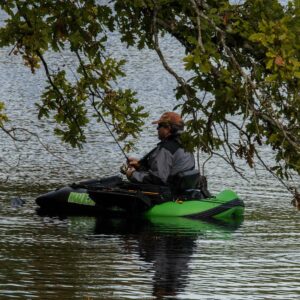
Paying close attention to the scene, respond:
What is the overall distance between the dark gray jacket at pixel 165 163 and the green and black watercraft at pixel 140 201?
0.48ft

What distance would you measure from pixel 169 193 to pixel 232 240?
7.96 ft

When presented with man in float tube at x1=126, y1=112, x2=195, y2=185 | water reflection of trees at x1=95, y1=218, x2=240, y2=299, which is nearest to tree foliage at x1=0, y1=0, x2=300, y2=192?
water reflection of trees at x1=95, y1=218, x2=240, y2=299

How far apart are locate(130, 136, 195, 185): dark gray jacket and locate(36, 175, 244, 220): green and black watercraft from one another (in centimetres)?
15

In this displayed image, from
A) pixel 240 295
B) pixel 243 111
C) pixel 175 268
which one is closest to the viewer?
pixel 243 111

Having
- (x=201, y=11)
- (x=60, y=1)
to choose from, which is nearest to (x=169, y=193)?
(x=60, y=1)

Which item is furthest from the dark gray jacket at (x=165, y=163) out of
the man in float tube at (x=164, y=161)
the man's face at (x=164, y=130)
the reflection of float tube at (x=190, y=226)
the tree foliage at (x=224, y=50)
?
the tree foliage at (x=224, y=50)

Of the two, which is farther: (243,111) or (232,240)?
(232,240)

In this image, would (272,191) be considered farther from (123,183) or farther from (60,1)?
(60,1)

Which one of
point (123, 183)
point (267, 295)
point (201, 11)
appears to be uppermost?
point (201, 11)

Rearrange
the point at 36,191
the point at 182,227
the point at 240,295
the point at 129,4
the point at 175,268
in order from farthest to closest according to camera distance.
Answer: the point at 36,191, the point at 182,227, the point at 175,268, the point at 240,295, the point at 129,4

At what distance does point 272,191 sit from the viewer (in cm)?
2233

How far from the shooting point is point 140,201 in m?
19.2

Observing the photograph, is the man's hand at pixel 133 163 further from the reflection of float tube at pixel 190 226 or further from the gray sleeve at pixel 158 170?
the reflection of float tube at pixel 190 226

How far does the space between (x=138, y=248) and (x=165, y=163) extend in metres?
2.94
